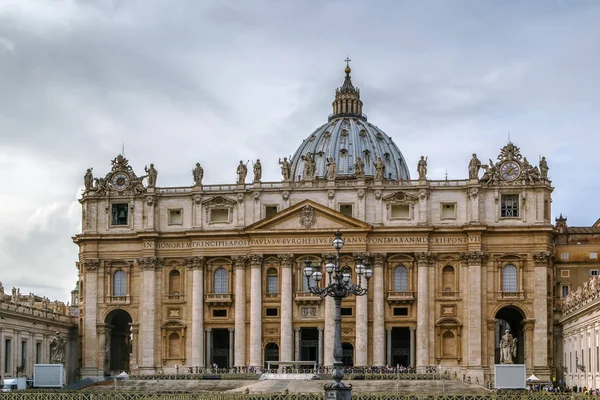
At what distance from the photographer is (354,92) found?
169 metres

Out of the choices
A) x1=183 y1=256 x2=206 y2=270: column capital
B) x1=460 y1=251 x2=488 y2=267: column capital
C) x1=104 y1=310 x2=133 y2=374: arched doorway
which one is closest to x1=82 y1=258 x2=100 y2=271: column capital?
x1=104 y1=310 x2=133 y2=374: arched doorway

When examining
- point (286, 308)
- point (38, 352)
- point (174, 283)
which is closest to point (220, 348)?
point (174, 283)

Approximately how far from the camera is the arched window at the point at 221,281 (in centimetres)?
11094

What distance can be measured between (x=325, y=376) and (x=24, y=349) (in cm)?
2733

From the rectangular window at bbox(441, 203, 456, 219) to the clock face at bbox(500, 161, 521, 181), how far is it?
5.72 metres

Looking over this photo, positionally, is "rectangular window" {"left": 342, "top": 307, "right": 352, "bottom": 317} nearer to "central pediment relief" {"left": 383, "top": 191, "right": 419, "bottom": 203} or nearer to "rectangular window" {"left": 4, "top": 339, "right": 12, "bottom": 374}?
"central pediment relief" {"left": 383, "top": 191, "right": 419, "bottom": 203}

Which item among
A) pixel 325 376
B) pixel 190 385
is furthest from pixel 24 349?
pixel 325 376

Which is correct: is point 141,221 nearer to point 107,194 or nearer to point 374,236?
point 107,194

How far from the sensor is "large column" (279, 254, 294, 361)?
107438 millimetres

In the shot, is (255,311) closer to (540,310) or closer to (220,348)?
(220,348)

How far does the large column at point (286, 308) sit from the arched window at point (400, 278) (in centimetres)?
1008

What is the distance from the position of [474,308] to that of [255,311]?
20.9 metres

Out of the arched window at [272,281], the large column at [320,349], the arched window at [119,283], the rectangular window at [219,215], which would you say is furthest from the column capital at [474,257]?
the arched window at [119,283]

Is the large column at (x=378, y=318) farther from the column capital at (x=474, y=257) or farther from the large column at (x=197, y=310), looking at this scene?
the large column at (x=197, y=310)
